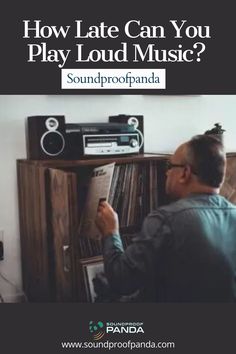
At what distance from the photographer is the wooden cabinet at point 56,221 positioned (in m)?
1.49

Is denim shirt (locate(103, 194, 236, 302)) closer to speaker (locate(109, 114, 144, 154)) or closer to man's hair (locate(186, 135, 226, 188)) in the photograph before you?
man's hair (locate(186, 135, 226, 188))

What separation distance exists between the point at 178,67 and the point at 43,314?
2.80ft

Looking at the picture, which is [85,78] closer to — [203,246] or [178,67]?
[178,67]

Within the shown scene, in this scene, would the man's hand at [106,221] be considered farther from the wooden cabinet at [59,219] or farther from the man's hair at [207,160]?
the man's hair at [207,160]

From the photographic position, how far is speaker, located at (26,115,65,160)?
5.51 feet

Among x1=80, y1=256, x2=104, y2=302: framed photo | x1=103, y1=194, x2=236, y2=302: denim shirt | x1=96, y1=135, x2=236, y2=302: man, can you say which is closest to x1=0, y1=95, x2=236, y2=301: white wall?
x1=80, y1=256, x2=104, y2=302: framed photo

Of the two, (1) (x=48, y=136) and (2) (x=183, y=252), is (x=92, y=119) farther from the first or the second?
(2) (x=183, y=252)

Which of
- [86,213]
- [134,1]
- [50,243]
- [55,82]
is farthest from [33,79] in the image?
[50,243]

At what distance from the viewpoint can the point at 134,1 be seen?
1.27 m

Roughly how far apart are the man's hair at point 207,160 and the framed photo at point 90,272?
22.4 inches

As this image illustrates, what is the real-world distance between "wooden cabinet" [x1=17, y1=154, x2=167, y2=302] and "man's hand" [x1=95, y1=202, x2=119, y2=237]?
0.08 meters

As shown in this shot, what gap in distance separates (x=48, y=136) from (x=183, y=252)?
73cm

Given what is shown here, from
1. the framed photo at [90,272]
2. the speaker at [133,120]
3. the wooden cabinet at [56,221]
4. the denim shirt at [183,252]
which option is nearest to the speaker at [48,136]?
the wooden cabinet at [56,221]

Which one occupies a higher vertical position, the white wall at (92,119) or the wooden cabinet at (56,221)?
the white wall at (92,119)
